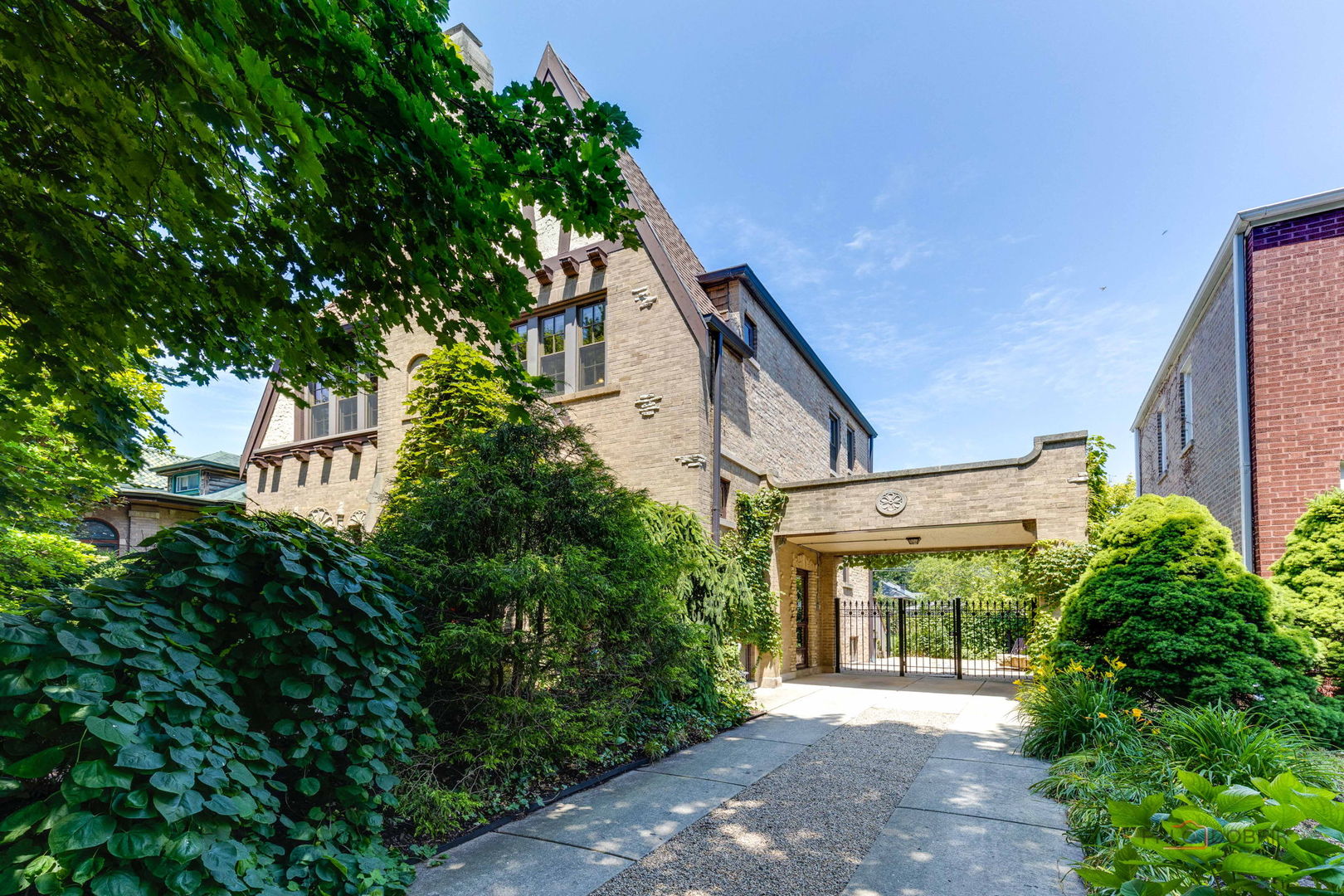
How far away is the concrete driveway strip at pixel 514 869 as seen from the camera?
147 inches

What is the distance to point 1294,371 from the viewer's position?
28.8ft

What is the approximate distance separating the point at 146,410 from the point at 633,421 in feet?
22.4

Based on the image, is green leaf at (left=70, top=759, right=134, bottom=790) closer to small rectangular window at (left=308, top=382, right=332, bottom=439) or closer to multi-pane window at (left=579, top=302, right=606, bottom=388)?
multi-pane window at (left=579, top=302, right=606, bottom=388)

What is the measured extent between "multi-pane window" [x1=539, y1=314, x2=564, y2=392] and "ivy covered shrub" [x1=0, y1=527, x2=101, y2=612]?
24.5 feet

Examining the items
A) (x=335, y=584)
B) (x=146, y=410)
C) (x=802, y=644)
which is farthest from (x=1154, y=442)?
(x=146, y=410)

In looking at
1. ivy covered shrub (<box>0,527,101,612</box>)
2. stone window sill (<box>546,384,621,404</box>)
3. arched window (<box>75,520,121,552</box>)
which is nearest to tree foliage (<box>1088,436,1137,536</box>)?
stone window sill (<box>546,384,621,404</box>)

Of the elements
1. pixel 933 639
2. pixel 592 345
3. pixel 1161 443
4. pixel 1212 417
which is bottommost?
pixel 933 639

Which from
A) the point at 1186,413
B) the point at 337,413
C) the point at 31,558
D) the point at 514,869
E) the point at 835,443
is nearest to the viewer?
the point at 514,869

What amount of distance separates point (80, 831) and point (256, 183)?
12.0ft

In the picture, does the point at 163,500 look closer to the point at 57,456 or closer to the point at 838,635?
the point at 57,456

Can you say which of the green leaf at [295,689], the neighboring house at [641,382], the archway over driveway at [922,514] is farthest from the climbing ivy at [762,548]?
the green leaf at [295,689]

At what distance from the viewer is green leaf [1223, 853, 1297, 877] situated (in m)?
1.24

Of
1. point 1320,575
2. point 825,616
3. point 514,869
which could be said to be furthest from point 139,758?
point 825,616

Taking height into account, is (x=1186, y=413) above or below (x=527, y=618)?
above
